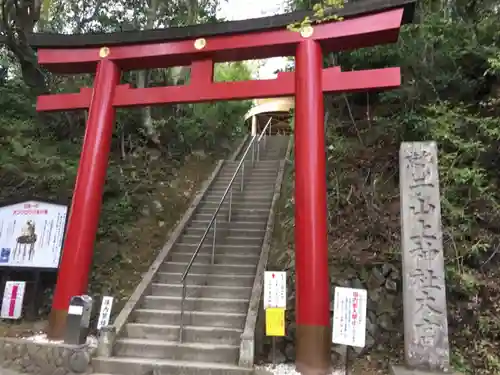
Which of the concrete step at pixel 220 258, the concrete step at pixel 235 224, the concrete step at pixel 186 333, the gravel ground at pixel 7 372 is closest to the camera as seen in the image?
the gravel ground at pixel 7 372

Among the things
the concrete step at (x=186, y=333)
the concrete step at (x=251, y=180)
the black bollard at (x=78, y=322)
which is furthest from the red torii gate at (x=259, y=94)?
the concrete step at (x=251, y=180)

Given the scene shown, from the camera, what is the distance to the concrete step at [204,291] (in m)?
6.66

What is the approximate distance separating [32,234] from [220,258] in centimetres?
318

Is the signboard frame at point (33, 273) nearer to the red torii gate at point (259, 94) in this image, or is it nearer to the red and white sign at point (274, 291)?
the red torii gate at point (259, 94)

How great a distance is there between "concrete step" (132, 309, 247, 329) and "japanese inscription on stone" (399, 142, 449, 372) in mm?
2349

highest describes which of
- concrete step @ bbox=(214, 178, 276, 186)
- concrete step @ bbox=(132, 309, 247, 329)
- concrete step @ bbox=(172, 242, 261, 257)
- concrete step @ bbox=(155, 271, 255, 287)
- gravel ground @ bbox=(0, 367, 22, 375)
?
concrete step @ bbox=(214, 178, 276, 186)

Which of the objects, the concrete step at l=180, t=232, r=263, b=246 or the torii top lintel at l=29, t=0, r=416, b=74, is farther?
the concrete step at l=180, t=232, r=263, b=246

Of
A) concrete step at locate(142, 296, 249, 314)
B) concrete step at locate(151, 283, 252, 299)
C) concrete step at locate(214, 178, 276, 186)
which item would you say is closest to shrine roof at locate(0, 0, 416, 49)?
concrete step at locate(151, 283, 252, 299)

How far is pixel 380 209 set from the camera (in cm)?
693

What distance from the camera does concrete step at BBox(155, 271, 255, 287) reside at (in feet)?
22.7

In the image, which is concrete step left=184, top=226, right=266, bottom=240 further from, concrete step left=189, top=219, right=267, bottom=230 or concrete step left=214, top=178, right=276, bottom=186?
concrete step left=214, top=178, right=276, bottom=186

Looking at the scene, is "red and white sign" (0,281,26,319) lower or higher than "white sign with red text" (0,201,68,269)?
lower

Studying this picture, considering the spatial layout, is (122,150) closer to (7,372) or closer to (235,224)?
(235,224)

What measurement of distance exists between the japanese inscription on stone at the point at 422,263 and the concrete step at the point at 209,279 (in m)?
2.72
